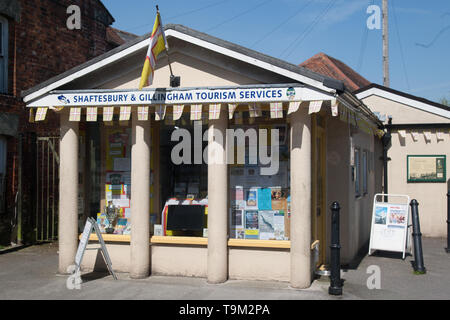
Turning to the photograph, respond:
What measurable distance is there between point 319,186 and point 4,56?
26.0ft

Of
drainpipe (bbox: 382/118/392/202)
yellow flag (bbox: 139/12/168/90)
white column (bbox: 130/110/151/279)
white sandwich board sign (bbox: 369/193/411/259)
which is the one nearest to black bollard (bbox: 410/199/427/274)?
white sandwich board sign (bbox: 369/193/411/259)

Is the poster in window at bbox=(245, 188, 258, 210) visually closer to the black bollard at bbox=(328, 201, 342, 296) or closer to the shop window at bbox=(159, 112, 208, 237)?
the shop window at bbox=(159, 112, 208, 237)

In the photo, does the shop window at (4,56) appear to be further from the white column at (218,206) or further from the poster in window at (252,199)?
the poster in window at (252,199)

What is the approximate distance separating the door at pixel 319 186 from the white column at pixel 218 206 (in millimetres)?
1597

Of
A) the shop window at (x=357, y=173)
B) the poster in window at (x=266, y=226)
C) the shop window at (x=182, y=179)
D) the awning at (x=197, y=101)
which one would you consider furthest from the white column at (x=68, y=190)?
the shop window at (x=357, y=173)

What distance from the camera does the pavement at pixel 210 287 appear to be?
23.6ft

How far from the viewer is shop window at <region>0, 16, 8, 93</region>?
11742 mm

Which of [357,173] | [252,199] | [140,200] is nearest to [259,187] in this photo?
[252,199]

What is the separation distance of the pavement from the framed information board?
4281 mm

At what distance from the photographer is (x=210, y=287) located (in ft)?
25.1

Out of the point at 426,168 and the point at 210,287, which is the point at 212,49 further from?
the point at 426,168
